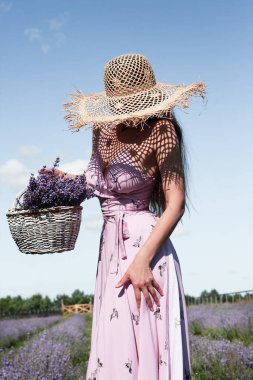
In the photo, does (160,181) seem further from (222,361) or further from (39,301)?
(39,301)

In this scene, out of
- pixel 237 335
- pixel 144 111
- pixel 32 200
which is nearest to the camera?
pixel 144 111

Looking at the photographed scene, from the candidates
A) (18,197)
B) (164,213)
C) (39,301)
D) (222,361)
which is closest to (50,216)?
(18,197)

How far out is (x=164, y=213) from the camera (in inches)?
105

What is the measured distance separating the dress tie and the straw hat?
1.21 feet

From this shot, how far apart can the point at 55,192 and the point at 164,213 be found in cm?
75

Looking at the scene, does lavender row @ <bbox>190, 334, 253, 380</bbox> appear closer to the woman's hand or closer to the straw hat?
the woman's hand

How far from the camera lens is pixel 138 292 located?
262cm

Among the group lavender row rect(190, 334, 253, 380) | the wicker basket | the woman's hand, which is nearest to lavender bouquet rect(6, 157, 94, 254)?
the wicker basket

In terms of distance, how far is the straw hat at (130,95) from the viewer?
2.85 metres

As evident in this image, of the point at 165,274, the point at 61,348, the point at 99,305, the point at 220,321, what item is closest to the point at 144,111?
the point at 165,274

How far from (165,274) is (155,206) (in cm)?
42

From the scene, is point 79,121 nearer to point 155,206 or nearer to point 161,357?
point 155,206

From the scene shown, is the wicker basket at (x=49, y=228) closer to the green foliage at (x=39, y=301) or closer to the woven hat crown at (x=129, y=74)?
the woven hat crown at (x=129, y=74)

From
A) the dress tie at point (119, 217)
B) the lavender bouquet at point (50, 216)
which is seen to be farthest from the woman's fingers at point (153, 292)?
the lavender bouquet at point (50, 216)
